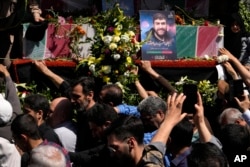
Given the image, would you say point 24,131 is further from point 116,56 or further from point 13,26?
point 13,26

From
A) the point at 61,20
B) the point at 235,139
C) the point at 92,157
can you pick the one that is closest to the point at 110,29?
the point at 61,20

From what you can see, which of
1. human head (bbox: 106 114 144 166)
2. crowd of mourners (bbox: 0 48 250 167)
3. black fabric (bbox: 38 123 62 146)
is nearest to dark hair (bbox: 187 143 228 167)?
crowd of mourners (bbox: 0 48 250 167)

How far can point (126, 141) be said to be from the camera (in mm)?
3904

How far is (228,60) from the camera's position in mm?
7684

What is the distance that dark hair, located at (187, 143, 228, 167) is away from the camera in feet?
12.3

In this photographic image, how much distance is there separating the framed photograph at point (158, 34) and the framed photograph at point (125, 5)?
0.56 metres

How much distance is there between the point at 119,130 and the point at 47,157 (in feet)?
1.59

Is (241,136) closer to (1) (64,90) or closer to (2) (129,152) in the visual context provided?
(2) (129,152)

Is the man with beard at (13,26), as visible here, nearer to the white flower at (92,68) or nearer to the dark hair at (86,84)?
the white flower at (92,68)

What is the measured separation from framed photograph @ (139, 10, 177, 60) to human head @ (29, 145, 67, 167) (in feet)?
12.6

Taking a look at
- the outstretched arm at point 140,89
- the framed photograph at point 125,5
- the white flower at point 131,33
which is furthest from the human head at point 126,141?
the framed photograph at point 125,5

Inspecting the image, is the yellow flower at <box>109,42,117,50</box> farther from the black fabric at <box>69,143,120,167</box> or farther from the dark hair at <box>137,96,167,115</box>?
the black fabric at <box>69,143,120,167</box>

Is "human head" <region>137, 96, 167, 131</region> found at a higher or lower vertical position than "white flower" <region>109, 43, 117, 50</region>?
lower

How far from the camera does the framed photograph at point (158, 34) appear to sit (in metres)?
7.66
